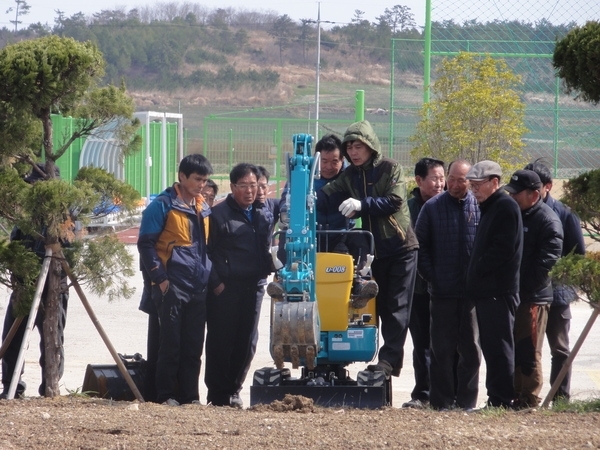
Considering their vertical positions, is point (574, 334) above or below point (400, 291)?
below

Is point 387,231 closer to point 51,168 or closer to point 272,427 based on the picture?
point 272,427

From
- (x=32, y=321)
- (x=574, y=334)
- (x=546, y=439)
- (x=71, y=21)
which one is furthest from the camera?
(x=71, y=21)

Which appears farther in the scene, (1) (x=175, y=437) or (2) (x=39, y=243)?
(2) (x=39, y=243)

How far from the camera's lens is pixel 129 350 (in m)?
10.3

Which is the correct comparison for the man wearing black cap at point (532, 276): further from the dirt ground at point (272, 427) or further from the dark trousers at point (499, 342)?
the dirt ground at point (272, 427)

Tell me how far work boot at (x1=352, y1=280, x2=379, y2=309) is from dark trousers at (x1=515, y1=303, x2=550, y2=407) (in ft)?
4.11

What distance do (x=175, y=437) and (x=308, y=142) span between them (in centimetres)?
243

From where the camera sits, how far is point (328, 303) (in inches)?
277

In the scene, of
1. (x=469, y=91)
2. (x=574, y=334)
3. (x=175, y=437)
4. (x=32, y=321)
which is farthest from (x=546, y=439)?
(x=469, y=91)

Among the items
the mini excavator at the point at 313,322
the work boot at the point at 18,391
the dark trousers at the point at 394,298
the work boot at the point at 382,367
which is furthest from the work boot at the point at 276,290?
the work boot at the point at 18,391

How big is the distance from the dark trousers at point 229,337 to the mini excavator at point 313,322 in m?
0.88

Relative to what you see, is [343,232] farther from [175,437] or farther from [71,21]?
[71,21]

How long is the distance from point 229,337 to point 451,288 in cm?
184

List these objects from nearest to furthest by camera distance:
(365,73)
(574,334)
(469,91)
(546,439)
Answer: (546,439)
(574,334)
(469,91)
(365,73)
